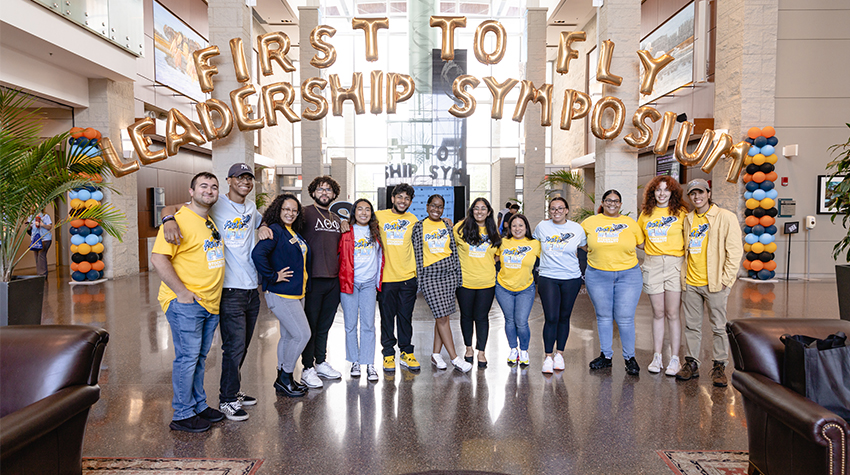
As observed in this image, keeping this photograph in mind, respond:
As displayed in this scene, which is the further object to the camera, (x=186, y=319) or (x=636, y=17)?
(x=636, y=17)

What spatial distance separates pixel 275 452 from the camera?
2.80 metres

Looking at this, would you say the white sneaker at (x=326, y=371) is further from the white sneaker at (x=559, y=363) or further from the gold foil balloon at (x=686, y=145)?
the gold foil balloon at (x=686, y=145)

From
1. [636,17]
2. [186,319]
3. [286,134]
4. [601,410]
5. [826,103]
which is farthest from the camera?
[286,134]

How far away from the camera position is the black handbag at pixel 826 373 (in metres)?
2.19

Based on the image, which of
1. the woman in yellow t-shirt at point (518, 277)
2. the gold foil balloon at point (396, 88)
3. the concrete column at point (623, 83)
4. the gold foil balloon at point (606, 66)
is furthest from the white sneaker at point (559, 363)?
the gold foil balloon at point (396, 88)

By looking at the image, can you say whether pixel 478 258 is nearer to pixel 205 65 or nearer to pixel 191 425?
pixel 191 425

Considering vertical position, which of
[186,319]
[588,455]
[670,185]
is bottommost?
[588,455]

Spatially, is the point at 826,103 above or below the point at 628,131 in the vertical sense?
above

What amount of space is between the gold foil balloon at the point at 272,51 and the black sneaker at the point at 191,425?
4781mm

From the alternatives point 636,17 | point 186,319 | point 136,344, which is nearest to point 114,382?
point 136,344

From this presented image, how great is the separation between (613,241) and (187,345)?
132 inches

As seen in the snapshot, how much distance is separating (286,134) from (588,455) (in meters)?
22.6

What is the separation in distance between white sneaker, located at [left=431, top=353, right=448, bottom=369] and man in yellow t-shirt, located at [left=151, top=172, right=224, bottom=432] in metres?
1.94

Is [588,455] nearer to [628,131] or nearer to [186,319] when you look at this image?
[186,319]
